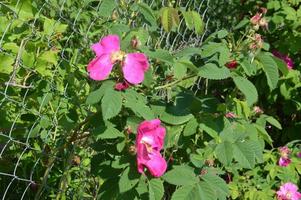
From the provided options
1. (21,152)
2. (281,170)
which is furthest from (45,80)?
(281,170)

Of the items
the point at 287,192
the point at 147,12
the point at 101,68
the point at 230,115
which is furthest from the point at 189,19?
the point at 287,192

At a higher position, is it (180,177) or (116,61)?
(116,61)

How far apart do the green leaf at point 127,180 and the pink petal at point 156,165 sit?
49mm

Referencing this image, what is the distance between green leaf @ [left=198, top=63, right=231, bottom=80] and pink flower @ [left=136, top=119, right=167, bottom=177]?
213 millimetres

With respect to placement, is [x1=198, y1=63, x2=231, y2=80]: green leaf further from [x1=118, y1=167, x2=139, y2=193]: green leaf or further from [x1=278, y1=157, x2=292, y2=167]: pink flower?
[x1=278, y1=157, x2=292, y2=167]: pink flower

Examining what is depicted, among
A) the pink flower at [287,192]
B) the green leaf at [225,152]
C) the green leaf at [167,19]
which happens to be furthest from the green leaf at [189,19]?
the pink flower at [287,192]

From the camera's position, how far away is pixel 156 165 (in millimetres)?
1587

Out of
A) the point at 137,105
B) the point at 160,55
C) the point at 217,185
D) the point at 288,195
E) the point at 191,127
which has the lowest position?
the point at 288,195

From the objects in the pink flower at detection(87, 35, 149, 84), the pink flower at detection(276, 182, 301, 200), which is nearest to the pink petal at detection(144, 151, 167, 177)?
the pink flower at detection(87, 35, 149, 84)

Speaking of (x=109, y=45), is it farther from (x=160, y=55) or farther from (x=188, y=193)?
(x=188, y=193)

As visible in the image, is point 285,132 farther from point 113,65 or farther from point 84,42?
point 113,65

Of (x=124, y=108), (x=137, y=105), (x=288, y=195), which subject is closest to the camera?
→ (x=137, y=105)

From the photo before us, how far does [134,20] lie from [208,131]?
648mm

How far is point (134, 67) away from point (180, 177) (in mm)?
373
